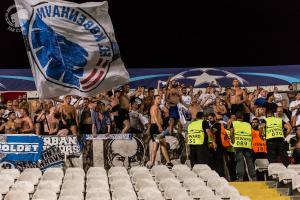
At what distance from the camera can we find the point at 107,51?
1445 centimetres

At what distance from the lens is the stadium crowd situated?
1577 centimetres

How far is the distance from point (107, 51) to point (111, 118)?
3.13 metres

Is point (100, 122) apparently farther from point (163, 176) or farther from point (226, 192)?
point (226, 192)

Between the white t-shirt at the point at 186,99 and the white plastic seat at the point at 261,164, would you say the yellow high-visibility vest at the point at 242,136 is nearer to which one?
the white plastic seat at the point at 261,164

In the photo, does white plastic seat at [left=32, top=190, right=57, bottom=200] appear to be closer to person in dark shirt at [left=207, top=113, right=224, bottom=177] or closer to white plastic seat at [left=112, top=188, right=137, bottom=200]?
white plastic seat at [left=112, top=188, right=137, bottom=200]

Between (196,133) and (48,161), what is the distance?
10.2 feet

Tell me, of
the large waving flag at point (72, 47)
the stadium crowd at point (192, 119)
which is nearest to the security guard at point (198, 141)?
the stadium crowd at point (192, 119)

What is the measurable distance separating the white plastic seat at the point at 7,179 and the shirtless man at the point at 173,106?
18.7 feet

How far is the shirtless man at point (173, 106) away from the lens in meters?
17.2

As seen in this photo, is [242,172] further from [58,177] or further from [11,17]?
[11,17]

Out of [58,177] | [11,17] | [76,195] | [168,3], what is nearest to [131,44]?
[168,3]

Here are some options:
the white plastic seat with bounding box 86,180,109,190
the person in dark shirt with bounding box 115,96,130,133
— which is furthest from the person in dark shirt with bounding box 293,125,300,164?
the white plastic seat with bounding box 86,180,109,190

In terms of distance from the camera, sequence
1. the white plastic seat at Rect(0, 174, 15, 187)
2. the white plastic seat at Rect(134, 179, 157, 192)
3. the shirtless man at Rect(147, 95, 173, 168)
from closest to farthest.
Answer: the white plastic seat at Rect(134, 179, 157, 192), the white plastic seat at Rect(0, 174, 15, 187), the shirtless man at Rect(147, 95, 173, 168)

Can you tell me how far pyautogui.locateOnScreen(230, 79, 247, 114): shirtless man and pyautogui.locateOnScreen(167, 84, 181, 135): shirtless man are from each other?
127cm
